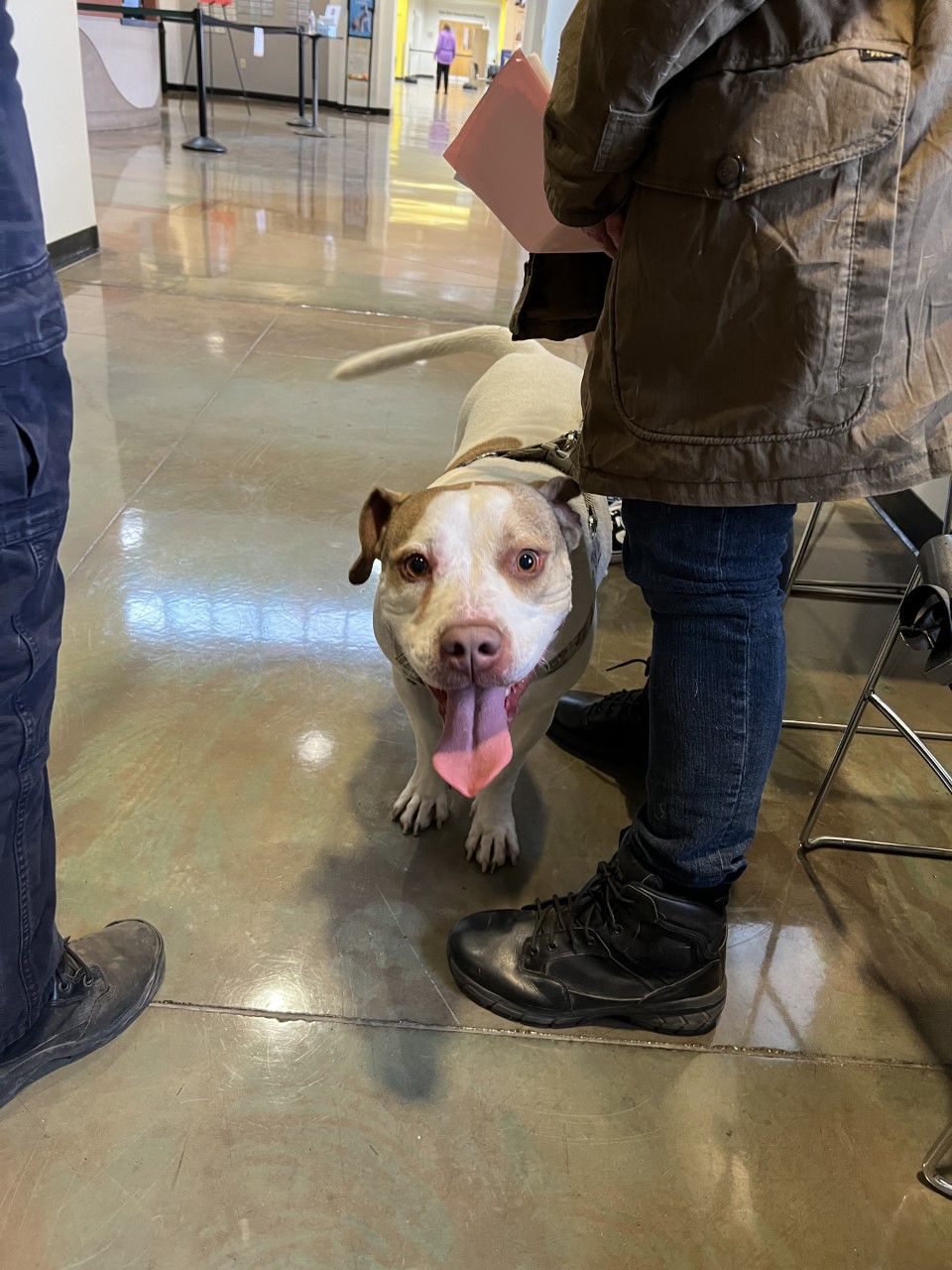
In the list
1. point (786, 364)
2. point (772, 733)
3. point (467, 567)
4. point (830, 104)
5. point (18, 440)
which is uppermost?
point (830, 104)

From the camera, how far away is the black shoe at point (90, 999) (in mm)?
1299

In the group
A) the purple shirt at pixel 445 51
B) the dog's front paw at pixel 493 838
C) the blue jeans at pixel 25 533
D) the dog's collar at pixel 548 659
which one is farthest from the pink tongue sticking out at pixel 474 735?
the purple shirt at pixel 445 51

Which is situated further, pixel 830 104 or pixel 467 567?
pixel 467 567

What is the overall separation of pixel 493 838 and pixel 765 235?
1.23 metres

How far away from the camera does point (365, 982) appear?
1556 mm

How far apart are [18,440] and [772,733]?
1095 mm

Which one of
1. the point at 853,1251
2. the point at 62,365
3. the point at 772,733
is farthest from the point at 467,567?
the point at 853,1251

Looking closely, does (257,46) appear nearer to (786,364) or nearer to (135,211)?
(135,211)

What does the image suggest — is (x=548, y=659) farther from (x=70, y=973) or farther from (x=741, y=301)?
(x=70, y=973)

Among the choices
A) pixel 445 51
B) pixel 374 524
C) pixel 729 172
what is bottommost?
pixel 374 524

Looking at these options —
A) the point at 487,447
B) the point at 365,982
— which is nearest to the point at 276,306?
the point at 487,447

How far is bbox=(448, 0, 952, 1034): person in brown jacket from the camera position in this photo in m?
0.94

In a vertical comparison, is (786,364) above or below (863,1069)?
above

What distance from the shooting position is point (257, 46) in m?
11.6
